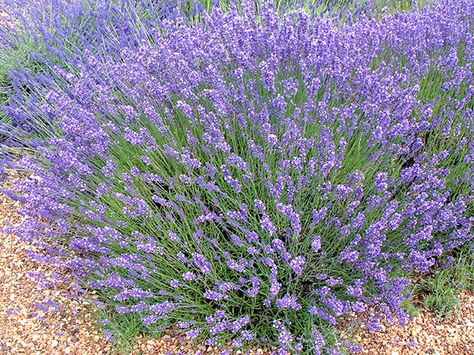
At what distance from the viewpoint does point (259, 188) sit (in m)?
2.38

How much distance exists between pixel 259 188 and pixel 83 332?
1.10 meters

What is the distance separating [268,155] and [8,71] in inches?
105

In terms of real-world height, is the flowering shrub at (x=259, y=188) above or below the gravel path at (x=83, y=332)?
above

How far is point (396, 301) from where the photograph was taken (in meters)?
2.09

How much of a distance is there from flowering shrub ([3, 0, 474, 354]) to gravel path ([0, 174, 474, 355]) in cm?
Result: 11

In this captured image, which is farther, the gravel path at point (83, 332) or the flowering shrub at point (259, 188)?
the gravel path at point (83, 332)

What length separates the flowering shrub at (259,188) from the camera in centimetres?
212

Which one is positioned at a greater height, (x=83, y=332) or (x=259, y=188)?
(x=259, y=188)

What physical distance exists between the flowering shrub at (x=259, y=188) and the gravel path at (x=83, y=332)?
11 cm

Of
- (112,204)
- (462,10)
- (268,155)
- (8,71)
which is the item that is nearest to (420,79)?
(462,10)

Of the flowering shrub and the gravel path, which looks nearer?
the flowering shrub

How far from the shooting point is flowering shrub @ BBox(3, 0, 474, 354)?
212 centimetres

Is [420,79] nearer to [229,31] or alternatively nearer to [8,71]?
[229,31]

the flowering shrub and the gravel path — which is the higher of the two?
the flowering shrub
